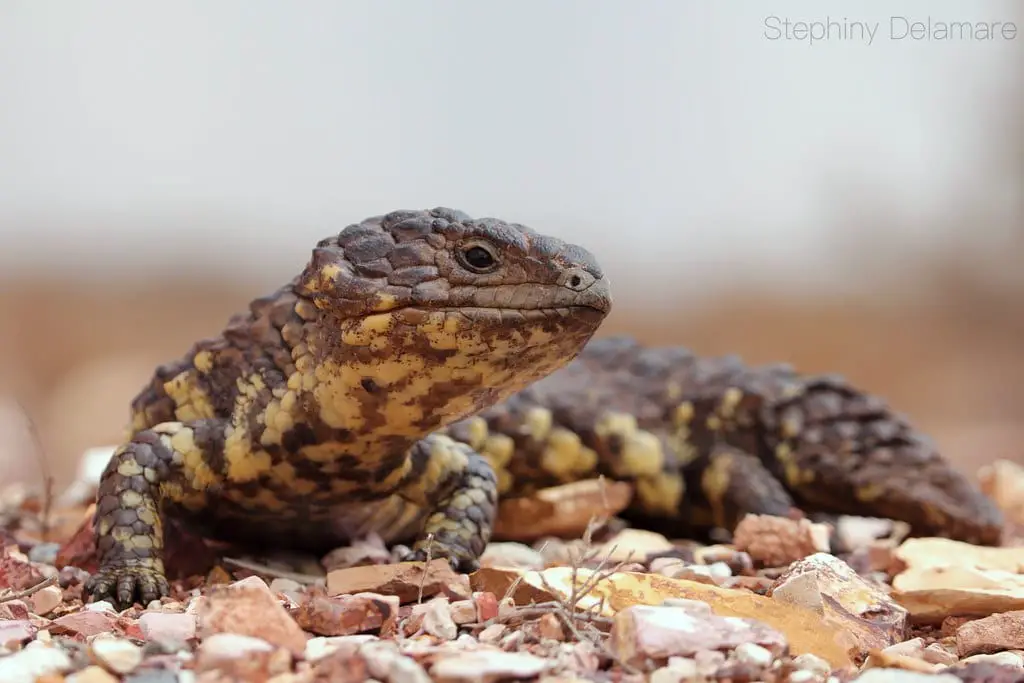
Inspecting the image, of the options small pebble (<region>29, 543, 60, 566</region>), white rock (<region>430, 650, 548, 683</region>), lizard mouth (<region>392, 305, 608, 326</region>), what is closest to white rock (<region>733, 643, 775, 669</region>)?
white rock (<region>430, 650, 548, 683</region>)

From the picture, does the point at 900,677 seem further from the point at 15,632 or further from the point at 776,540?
the point at 15,632

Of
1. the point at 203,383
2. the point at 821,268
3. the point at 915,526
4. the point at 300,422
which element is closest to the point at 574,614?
the point at 300,422

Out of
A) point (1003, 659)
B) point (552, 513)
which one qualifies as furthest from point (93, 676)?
point (552, 513)

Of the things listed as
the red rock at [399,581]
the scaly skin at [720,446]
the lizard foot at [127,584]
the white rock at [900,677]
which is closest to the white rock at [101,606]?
the lizard foot at [127,584]

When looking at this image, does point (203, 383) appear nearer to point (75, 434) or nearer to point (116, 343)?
point (75, 434)

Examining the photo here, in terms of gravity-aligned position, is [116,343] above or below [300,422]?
below

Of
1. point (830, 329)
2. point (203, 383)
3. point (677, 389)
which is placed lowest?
point (830, 329)

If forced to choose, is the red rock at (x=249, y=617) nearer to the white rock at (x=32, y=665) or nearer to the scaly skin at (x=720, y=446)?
the white rock at (x=32, y=665)
